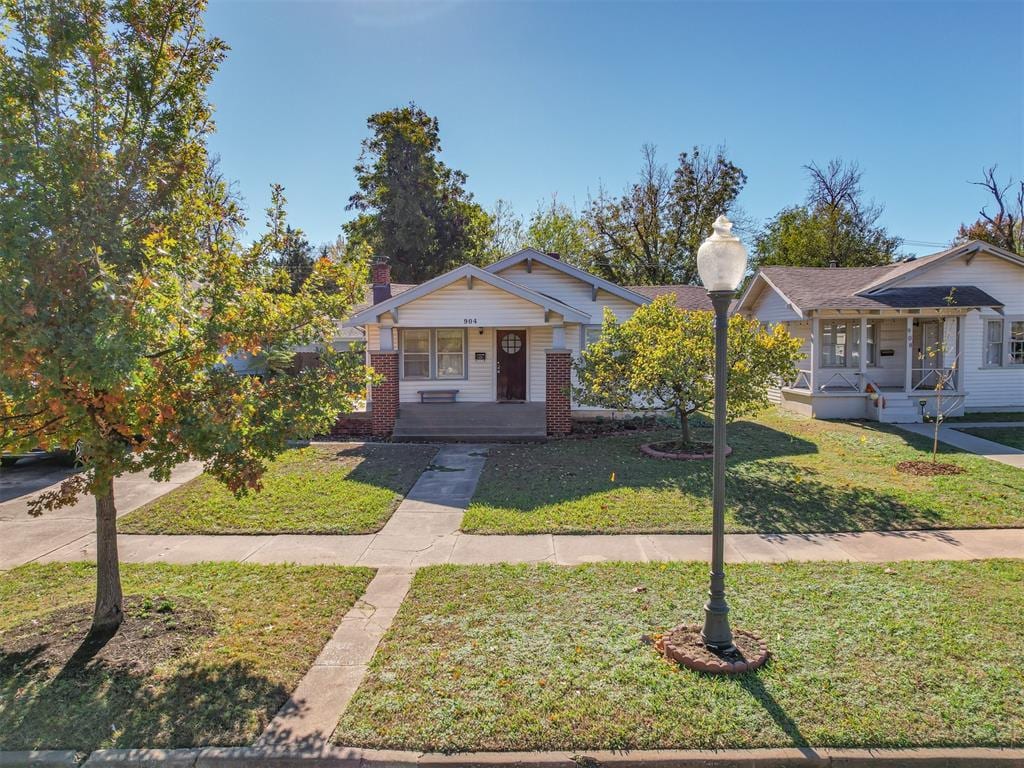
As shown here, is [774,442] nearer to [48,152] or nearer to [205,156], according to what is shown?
[205,156]

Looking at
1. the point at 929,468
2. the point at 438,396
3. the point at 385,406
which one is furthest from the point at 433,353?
the point at 929,468

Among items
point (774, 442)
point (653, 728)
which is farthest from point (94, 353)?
point (774, 442)

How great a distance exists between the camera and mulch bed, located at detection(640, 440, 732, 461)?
41.4ft

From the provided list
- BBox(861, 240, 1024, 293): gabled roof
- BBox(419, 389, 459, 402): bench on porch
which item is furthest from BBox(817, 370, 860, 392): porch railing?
BBox(419, 389, 459, 402): bench on porch

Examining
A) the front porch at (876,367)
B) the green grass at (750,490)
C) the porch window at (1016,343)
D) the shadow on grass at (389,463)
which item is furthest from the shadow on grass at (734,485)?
the porch window at (1016,343)

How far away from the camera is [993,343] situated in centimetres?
1944

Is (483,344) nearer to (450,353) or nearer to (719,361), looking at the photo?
(450,353)

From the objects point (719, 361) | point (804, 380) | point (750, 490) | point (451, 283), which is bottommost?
point (750, 490)

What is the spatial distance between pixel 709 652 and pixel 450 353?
13.6m

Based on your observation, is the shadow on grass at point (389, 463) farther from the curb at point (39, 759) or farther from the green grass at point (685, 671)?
the curb at point (39, 759)

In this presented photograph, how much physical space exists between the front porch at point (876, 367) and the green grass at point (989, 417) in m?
0.35

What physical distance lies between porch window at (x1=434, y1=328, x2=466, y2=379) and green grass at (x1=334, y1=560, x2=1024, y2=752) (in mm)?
11307

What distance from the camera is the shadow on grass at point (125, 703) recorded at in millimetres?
4023

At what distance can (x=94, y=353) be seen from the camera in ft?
12.5
